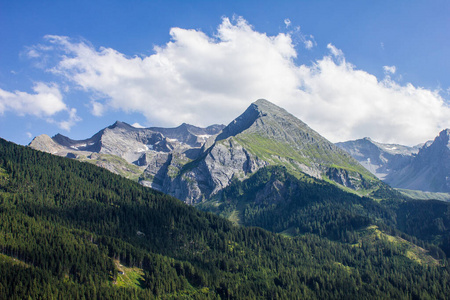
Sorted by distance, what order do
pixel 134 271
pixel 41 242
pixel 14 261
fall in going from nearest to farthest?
pixel 14 261 → pixel 41 242 → pixel 134 271

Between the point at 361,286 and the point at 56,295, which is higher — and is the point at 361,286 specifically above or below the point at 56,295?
above

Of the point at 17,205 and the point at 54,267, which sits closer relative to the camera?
the point at 54,267

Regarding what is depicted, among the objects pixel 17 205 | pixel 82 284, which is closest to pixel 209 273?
pixel 82 284

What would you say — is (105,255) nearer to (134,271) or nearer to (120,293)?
(134,271)

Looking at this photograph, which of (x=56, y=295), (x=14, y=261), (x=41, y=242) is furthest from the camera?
(x=41, y=242)

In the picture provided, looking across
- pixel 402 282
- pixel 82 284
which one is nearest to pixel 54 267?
pixel 82 284

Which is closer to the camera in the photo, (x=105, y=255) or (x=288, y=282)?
(x=105, y=255)

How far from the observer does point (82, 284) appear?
5207 inches

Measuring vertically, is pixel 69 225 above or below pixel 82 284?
above

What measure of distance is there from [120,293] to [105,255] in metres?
27.1

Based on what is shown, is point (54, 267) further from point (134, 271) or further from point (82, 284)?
point (134, 271)

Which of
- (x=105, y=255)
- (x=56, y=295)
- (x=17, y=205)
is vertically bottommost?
(x=56, y=295)

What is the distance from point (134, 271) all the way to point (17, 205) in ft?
262

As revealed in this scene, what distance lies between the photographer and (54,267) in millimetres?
135875
